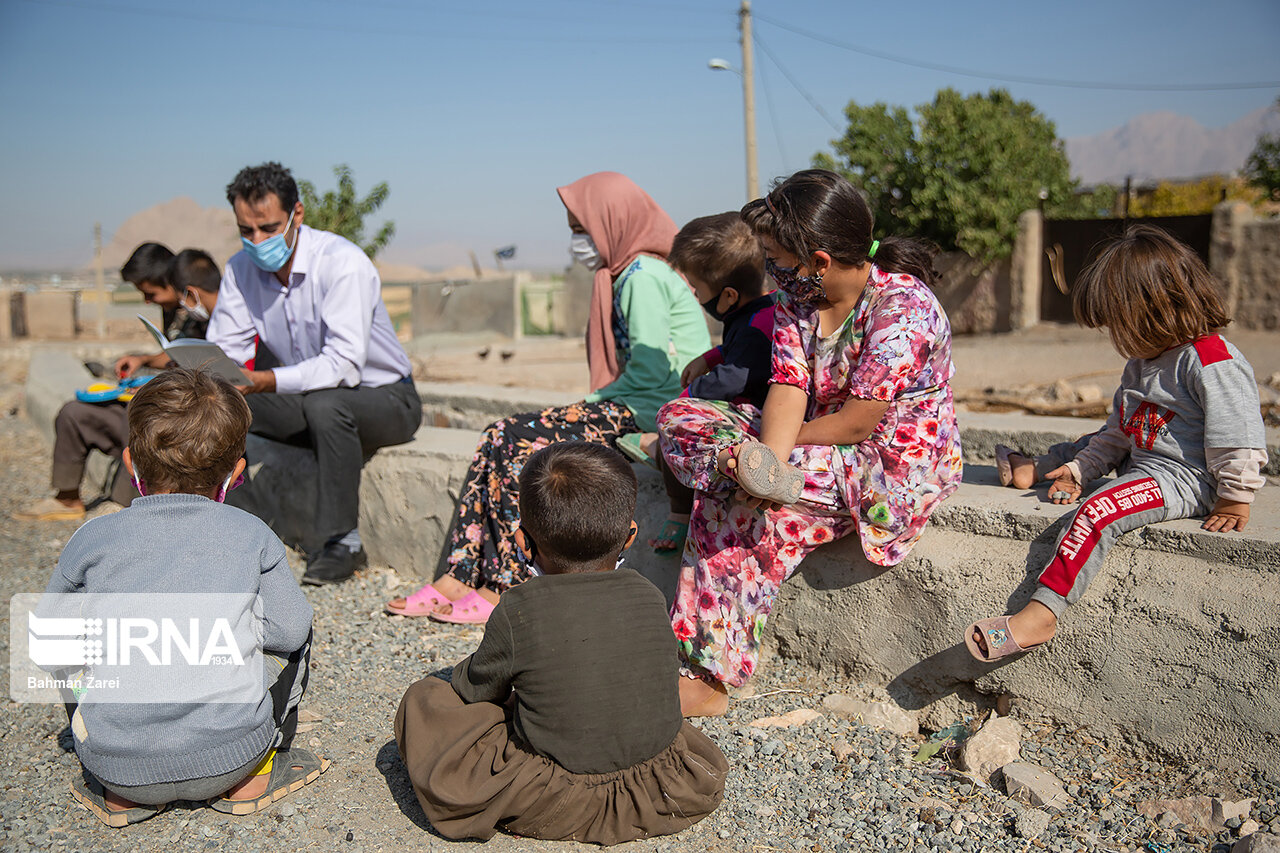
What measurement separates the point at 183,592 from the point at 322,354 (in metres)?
2.16

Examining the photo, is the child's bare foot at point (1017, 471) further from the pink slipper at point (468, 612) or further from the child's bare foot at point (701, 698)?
the pink slipper at point (468, 612)

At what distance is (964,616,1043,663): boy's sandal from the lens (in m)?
2.37

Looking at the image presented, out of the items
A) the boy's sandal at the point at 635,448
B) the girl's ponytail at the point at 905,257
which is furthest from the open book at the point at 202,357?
the girl's ponytail at the point at 905,257

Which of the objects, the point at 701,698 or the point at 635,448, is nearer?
the point at 701,698

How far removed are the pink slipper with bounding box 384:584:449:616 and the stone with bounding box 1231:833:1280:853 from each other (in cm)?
250

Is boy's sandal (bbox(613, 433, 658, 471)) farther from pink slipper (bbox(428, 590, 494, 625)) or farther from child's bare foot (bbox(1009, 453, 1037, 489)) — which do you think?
child's bare foot (bbox(1009, 453, 1037, 489))

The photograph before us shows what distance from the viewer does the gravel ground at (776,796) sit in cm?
212

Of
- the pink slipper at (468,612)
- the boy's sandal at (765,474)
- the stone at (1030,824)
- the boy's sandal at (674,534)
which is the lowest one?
the stone at (1030,824)

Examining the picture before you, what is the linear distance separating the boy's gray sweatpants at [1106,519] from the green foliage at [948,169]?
1087 cm

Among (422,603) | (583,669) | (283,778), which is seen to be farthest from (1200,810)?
(422,603)

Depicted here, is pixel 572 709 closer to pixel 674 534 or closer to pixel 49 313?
pixel 674 534

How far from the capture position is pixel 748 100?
52.9ft

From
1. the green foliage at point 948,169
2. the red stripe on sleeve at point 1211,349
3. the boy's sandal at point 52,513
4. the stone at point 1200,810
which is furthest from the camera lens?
the green foliage at point 948,169

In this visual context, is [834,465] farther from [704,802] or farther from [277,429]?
[277,429]
